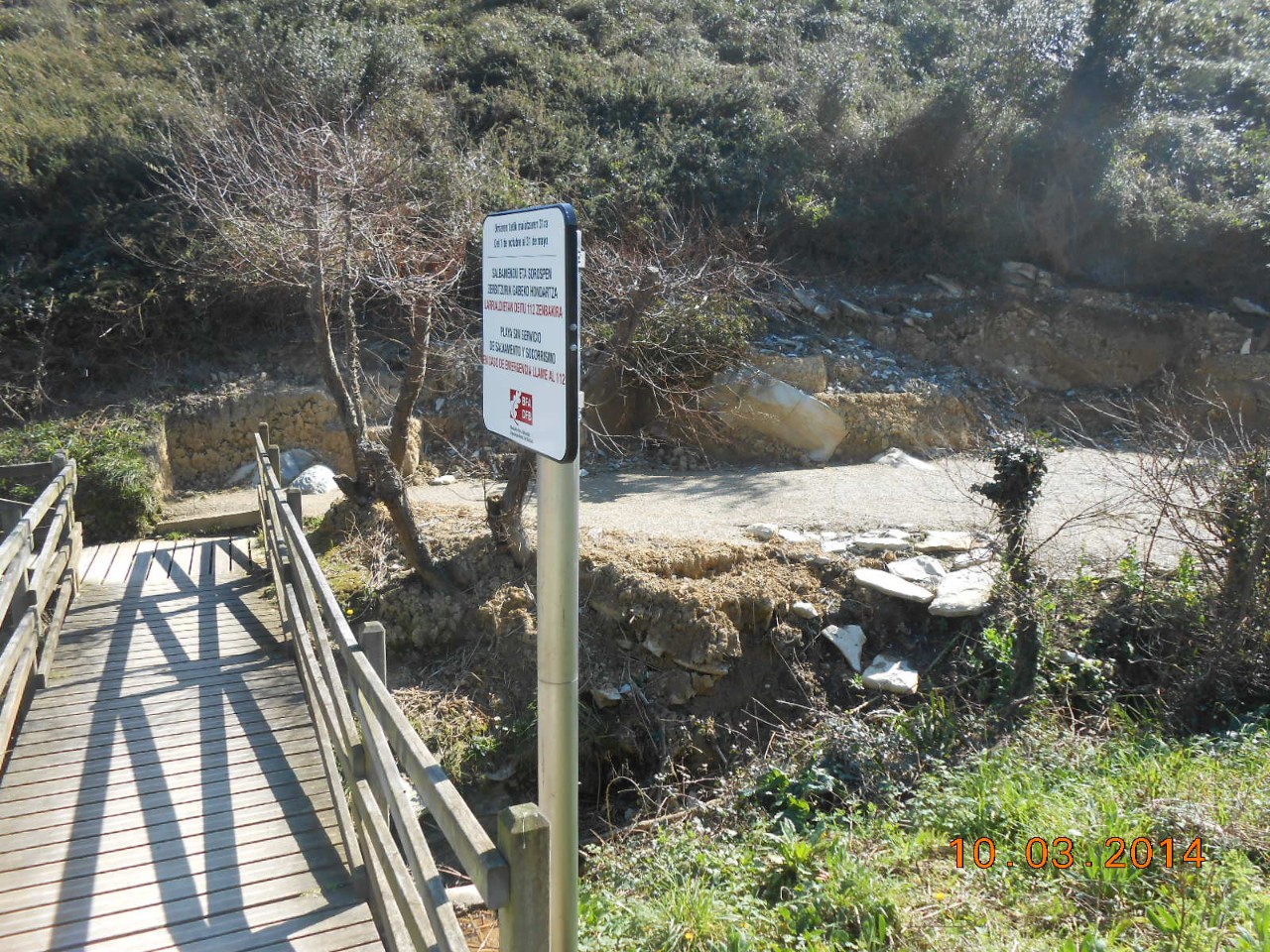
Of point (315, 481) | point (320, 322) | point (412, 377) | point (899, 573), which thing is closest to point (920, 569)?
point (899, 573)

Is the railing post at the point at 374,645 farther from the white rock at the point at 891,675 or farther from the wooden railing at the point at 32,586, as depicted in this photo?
the white rock at the point at 891,675

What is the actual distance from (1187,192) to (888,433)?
9.79 metres

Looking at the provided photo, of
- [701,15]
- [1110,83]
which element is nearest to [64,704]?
[1110,83]

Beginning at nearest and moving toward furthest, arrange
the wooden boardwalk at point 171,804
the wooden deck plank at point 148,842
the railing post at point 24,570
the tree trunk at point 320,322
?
the wooden boardwalk at point 171,804
the wooden deck plank at point 148,842
the railing post at point 24,570
the tree trunk at point 320,322

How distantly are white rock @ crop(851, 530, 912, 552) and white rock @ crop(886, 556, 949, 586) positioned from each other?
17 cm

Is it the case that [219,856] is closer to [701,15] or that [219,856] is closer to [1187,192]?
[1187,192]

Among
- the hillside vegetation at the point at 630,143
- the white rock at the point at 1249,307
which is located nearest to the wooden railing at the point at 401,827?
the hillside vegetation at the point at 630,143

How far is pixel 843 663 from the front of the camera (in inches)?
283

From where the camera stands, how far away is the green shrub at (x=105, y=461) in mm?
9773

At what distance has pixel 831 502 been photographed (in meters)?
9.45

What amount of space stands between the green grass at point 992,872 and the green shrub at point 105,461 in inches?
286

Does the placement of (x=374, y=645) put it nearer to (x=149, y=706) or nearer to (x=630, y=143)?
(x=149, y=706)

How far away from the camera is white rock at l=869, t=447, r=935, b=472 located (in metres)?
11.4

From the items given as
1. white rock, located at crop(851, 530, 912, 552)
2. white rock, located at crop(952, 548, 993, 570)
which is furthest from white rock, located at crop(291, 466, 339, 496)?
white rock, located at crop(952, 548, 993, 570)
